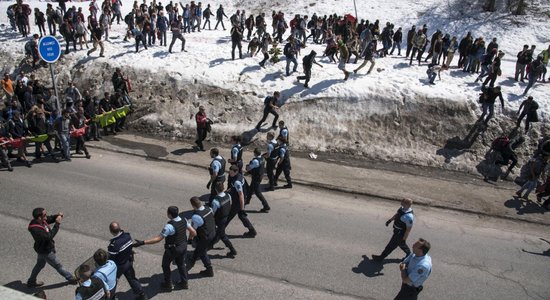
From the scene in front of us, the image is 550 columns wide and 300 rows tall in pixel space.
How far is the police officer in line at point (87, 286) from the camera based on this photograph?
6078 mm

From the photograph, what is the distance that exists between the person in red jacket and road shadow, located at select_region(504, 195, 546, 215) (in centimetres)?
1231

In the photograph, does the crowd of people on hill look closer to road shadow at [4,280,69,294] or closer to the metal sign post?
the metal sign post

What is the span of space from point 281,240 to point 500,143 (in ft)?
31.3

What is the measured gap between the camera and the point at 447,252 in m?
9.97

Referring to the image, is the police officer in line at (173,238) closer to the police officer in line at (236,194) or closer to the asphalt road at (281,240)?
the asphalt road at (281,240)

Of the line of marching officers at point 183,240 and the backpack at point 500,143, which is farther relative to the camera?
the backpack at point 500,143

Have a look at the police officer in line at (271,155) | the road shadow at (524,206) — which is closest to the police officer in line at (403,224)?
the police officer in line at (271,155)

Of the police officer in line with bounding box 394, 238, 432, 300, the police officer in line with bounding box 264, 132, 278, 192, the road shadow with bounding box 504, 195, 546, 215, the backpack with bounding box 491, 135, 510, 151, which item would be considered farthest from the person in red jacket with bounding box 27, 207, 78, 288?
the backpack with bounding box 491, 135, 510, 151

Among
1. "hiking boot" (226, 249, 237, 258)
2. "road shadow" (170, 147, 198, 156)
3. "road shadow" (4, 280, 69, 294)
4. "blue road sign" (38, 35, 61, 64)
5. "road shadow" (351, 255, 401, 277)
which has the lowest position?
"road shadow" (351, 255, 401, 277)

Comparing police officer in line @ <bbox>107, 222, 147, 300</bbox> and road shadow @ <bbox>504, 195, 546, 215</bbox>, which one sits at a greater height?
police officer in line @ <bbox>107, 222, 147, 300</bbox>

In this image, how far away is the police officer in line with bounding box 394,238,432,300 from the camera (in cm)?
670

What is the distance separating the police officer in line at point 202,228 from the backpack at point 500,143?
1138 cm

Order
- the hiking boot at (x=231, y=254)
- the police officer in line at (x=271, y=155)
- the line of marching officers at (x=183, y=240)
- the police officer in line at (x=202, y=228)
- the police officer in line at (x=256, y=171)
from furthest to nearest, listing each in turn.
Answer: the police officer in line at (x=271, y=155) → the police officer in line at (x=256, y=171) → the hiking boot at (x=231, y=254) → the police officer in line at (x=202, y=228) → the line of marching officers at (x=183, y=240)

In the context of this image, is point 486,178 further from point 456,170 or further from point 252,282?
point 252,282
